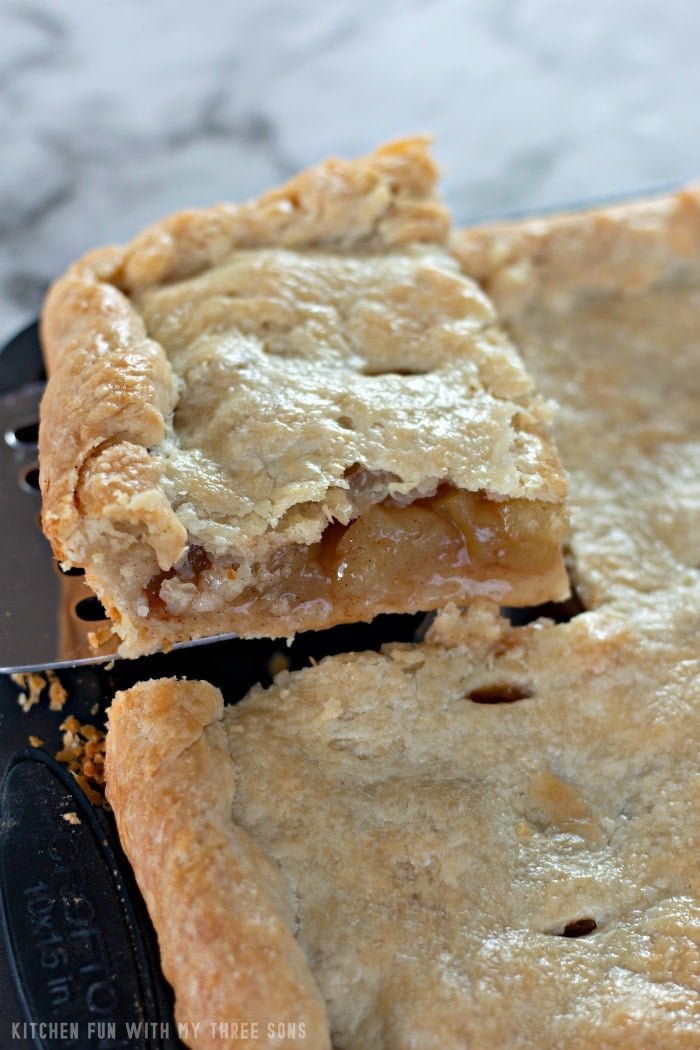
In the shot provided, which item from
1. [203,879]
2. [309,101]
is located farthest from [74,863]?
[309,101]

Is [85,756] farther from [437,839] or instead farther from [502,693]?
[502,693]

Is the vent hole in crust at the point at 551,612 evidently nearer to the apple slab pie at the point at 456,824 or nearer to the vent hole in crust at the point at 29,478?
the apple slab pie at the point at 456,824

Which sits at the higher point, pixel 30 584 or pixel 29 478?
pixel 29 478

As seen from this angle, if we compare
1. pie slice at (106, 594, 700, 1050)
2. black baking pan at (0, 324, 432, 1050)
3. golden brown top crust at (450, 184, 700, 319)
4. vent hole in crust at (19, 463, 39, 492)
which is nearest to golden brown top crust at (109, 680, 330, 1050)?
pie slice at (106, 594, 700, 1050)

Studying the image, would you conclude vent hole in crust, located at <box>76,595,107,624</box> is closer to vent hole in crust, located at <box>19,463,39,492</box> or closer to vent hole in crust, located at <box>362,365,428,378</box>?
vent hole in crust, located at <box>19,463,39,492</box>

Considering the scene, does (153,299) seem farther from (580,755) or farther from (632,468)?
(580,755)

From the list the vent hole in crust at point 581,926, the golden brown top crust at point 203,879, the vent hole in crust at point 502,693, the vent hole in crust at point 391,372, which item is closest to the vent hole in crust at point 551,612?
the vent hole in crust at point 502,693
